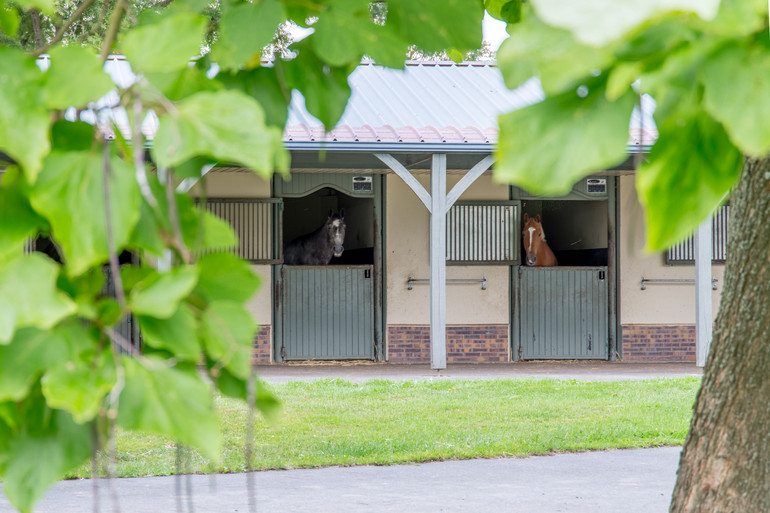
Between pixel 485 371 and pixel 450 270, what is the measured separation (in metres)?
1.71

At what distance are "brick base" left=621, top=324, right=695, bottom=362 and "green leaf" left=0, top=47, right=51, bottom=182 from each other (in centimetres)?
1395

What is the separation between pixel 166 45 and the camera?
84 cm

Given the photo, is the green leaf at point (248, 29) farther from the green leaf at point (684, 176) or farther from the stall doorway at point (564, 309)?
the stall doorway at point (564, 309)

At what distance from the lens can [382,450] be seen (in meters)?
7.26

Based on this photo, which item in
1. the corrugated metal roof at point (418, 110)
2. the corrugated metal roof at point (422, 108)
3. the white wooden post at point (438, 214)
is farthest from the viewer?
the white wooden post at point (438, 214)

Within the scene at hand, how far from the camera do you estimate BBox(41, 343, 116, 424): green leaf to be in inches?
30.8

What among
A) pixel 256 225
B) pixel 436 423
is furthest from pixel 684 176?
pixel 256 225

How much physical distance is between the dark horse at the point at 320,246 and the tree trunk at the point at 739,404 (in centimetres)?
1057

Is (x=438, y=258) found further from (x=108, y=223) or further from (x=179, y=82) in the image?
(x=108, y=223)

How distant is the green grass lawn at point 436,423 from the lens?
7.12 m

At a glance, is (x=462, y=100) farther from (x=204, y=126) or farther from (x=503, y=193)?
(x=204, y=126)

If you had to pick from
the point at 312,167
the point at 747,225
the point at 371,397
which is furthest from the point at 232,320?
the point at 312,167

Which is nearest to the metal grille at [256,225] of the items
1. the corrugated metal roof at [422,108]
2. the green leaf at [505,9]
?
the corrugated metal roof at [422,108]

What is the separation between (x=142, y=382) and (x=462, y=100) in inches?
495
